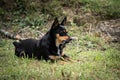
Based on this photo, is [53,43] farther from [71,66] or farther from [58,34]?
[71,66]

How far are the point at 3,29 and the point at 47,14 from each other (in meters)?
1.87

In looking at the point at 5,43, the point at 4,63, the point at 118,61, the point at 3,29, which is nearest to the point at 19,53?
the point at 4,63

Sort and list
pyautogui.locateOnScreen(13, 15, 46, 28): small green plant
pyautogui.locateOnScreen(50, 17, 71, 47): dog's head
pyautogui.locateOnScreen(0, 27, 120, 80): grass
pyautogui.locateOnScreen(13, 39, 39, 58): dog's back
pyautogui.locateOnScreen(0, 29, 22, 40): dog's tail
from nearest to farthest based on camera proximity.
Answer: pyautogui.locateOnScreen(0, 27, 120, 80): grass → pyautogui.locateOnScreen(50, 17, 71, 47): dog's head → pyautogui.locateOnScreen(13, 39, 39, 58): dog's back → pyautogui.locateOnScreen(0, 29, 22, 40): dog's tail → pyautogui.locateOnScreen(13, 15, 46, 28): small green plant

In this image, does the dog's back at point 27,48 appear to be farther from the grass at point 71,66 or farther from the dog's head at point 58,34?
the dog's head at point 58,34

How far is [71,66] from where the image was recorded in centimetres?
818

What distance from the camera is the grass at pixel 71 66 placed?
7.29 m

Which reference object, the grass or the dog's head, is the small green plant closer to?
the grass

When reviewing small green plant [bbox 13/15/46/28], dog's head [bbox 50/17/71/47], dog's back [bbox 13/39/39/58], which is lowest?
small green plant [bbox 13/15/46/28]

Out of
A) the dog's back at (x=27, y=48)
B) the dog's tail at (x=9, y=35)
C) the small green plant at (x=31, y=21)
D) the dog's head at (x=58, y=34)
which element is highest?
the dog's head at (x=58, y=34)

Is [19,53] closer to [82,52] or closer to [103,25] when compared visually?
[82,52]

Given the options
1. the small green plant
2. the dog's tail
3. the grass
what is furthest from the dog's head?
the small green plant

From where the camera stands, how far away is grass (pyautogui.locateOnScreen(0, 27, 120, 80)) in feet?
23.9

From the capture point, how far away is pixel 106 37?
11.6 meters

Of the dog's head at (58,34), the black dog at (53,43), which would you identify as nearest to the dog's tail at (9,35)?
the black dog at (53,43)
